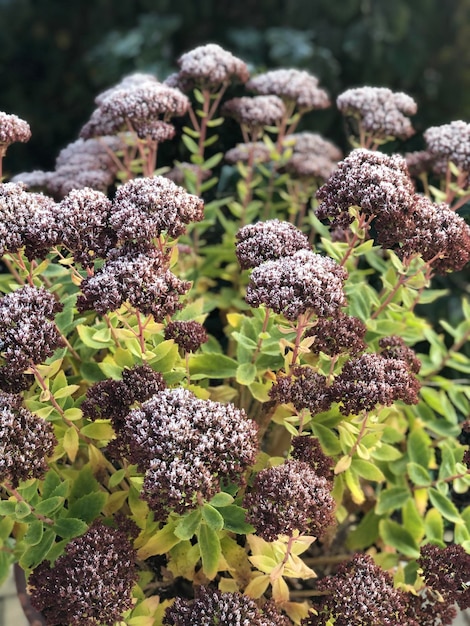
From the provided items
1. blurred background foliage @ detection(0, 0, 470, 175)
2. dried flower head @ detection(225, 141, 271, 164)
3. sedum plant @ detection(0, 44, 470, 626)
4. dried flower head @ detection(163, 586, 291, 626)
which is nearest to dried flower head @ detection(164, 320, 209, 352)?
sedum plant @ detection(0, 44, 470, 626)

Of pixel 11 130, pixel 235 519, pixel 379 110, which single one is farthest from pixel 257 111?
pixel 235 519

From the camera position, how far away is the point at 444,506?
109 cm

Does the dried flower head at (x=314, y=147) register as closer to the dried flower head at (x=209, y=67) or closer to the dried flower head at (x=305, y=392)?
the dried flower head at (x=209, y=67)

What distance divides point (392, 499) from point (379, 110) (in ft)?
2.41

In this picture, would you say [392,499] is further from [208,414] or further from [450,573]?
[208,414]

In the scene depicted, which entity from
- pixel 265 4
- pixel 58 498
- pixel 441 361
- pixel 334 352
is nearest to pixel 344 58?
pixel 265 4

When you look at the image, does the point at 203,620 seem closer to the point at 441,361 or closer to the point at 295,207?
the point at 441,361

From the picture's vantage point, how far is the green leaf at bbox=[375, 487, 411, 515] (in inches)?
46.0

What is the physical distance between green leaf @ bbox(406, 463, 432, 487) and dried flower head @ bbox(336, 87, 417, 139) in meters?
0.63

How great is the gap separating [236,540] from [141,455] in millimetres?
352

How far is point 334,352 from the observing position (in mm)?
925

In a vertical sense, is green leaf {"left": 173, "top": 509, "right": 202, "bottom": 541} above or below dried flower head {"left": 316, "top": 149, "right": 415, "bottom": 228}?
below

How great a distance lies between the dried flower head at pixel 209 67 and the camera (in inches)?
52.2

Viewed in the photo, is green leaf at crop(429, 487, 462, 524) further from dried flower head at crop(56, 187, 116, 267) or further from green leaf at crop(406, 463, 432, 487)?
dried flower head at crop(56, 187, 116, 267)
